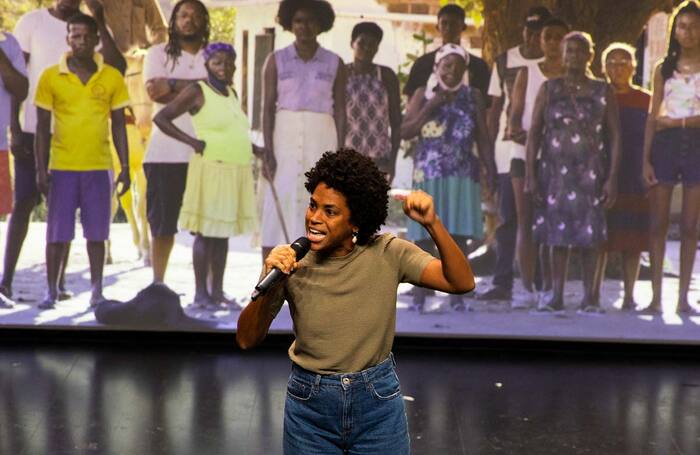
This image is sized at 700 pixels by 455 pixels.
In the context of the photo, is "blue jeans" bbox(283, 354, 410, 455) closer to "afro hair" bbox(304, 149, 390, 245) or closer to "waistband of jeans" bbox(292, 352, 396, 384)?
"waistband of jeans" bbox(292, 352, 396, 384)

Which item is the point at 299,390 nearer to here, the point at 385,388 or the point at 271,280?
the point at 385,388

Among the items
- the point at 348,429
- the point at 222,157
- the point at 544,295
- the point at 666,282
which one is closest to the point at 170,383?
the point at 222,157

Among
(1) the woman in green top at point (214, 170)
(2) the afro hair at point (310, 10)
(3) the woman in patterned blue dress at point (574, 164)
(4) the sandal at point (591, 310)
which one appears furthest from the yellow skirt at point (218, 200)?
(4) the sandal at point (591, 310)

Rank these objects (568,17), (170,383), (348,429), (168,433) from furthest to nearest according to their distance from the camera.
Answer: (568,17) → (170,383) → (168,433) → (348,429)

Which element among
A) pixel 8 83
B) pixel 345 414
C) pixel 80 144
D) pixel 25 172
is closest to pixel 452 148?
pixel 80 144

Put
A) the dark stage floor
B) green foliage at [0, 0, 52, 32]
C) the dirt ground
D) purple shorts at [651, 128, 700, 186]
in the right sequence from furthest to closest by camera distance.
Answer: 1. the dirt ground
2. purple shorts at [651, 128, 700, 186]
3. green foliage at [0, 0, 52, 32]
4. the dark stage floor

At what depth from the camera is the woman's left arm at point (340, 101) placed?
20.8ft

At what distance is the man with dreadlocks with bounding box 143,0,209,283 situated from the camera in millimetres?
6332

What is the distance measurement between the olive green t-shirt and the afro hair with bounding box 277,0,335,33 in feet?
13.0

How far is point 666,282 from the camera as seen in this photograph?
650cm

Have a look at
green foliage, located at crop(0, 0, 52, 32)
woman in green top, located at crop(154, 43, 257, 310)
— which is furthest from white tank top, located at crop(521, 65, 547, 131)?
green foliage, located at crop(0, 0, 52, 32)

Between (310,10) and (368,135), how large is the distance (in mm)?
767

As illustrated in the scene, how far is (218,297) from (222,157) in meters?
0.81

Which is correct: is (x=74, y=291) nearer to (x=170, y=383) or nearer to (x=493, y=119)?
(x=170, y=383)
